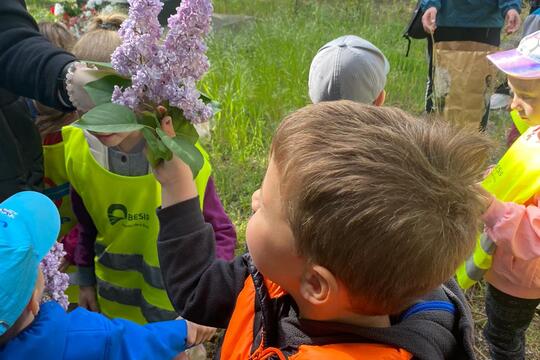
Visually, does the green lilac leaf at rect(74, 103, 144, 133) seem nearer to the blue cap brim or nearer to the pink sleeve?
the blue cap brim

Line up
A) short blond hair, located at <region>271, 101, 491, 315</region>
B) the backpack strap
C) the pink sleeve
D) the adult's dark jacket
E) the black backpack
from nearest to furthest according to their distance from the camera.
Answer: short blond hair, located at <region>271, 101, 491, 315</region>, the backpack strap, the adult's dark jacket, the pink sleeve, the black backpack

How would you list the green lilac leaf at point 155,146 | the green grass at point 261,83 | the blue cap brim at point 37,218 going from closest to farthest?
the green lilac leaf at point 155,146, the blue cap brim at point 37,218, the green grass at point 261,83

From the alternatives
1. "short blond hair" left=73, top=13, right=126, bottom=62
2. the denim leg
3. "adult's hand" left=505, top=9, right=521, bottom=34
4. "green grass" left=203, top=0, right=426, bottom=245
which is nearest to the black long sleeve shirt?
"short blond hair" left=73, top=13, right=126, bottom=62

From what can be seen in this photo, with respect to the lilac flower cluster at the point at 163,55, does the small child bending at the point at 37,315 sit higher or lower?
lower

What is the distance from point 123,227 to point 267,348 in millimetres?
982

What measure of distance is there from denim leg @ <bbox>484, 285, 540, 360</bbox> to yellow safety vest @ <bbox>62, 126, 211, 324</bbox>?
1.20 meters

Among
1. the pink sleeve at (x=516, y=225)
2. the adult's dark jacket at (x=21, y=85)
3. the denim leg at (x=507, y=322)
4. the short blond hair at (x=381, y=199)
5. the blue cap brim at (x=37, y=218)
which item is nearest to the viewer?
the short blond hair at (x=381, y=199)

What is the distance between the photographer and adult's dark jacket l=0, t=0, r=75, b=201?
4.86 feet

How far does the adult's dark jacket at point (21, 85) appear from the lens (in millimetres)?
1481

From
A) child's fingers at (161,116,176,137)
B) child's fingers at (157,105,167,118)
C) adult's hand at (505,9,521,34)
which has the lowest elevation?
adult's hand at (505,9,521,34)

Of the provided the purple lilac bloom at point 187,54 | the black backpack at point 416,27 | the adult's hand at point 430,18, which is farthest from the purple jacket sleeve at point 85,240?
the black backpack at point 416,27

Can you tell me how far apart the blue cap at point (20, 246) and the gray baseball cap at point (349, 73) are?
1010mm

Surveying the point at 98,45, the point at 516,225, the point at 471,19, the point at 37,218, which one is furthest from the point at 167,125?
the point at 471,19

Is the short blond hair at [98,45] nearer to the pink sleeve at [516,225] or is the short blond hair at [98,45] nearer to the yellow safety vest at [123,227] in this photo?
the yellow safety vest at [123,227]
